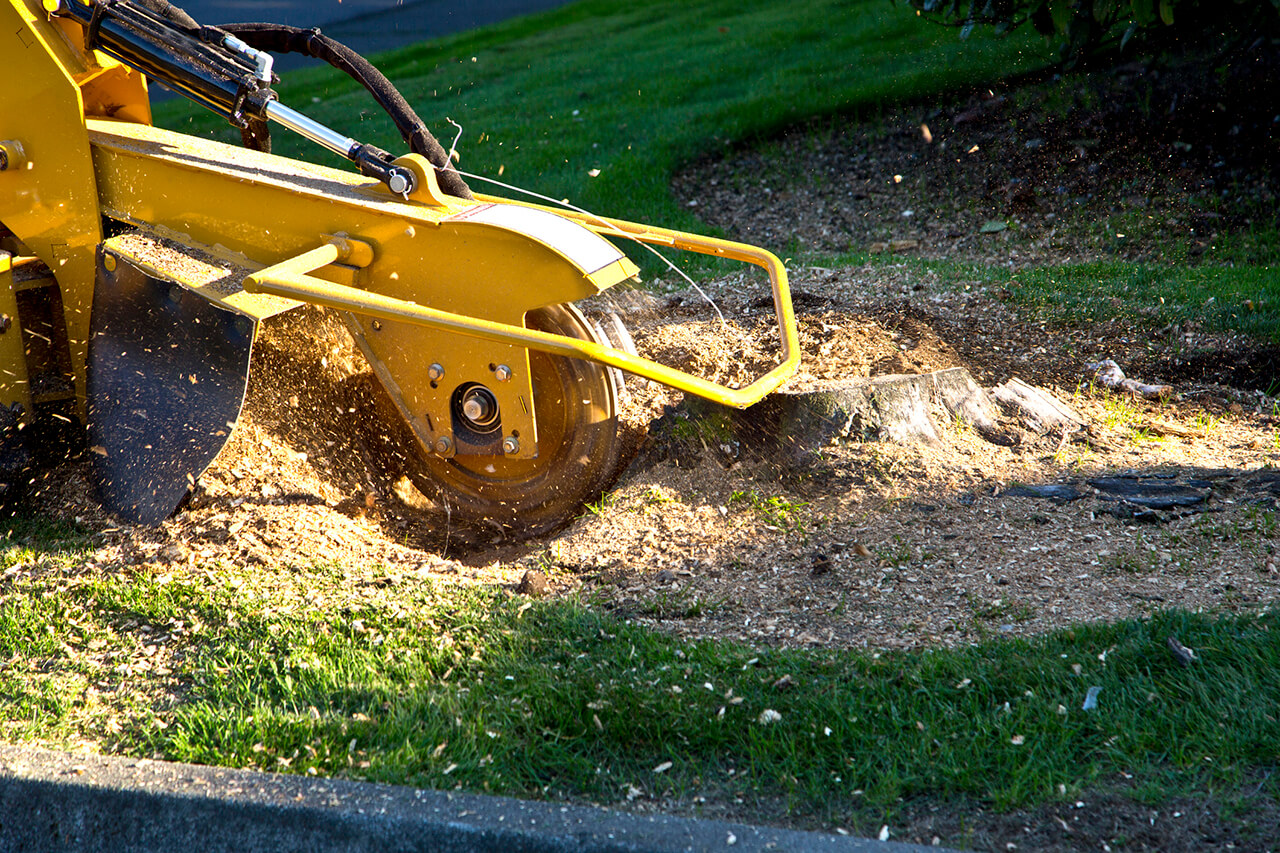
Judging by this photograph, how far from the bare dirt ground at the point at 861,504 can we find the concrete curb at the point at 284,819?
53 cm

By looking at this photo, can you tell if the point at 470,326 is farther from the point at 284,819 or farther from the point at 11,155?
the point at 11,155

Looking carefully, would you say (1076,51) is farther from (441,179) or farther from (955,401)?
(441,179)

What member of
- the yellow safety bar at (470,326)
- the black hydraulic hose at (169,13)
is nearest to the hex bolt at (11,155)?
the black hydraulic hose at (169,13)

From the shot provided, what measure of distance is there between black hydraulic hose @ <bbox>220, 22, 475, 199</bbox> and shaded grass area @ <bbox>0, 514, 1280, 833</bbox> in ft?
4.89

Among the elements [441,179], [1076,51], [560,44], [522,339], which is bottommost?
[522,339]

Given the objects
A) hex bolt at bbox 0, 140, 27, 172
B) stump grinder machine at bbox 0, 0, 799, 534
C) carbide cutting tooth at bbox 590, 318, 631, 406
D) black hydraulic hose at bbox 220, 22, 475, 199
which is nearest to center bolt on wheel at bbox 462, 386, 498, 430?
stump grinder machine at bbox 0, 0, 799, 534

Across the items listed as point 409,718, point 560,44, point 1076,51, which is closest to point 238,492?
point 409,718

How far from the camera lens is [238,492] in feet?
11.3

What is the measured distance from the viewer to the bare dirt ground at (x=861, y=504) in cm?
286

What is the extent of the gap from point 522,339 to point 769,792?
4.20 feet

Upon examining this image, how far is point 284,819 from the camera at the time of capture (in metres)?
2.19

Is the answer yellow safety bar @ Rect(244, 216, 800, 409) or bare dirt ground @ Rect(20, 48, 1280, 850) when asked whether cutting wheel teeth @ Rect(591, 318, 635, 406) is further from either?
yellow safety bar @ Rect(244, 216, 800, 409)

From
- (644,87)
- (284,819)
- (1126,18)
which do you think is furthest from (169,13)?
(644,87)

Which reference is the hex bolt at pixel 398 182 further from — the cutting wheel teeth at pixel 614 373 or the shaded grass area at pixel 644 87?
the shaded grass area at pixel 644 87
